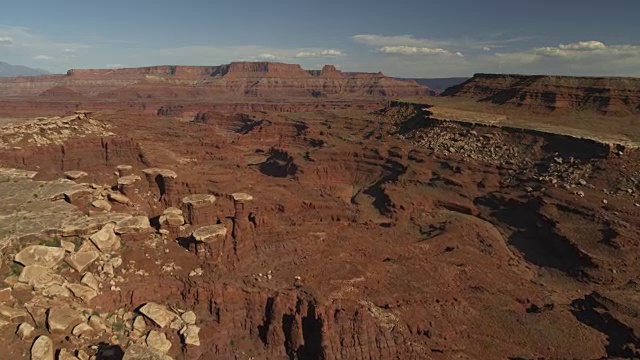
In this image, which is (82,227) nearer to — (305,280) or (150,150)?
(305,280)

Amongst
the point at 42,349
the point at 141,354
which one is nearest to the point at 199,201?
the point at 42,349

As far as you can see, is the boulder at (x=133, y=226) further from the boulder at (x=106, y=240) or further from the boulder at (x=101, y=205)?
the boulder at (x=101, y=205)

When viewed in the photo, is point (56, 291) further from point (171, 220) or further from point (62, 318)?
point (171, 220)

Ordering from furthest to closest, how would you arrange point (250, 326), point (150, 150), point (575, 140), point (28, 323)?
point (150, 150)
point (575, 140)
point (250, 326)
point (28, 323)

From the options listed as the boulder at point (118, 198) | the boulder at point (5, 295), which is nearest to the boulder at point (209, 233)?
the boulder at point (118, 198)

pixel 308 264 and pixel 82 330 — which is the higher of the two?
pixel 82 330

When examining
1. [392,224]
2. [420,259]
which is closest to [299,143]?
[392,224]

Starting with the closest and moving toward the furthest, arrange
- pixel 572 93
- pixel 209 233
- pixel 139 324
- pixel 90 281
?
pixel 139 324
pixel 90 281
pixel 209 233
pixel 572 93

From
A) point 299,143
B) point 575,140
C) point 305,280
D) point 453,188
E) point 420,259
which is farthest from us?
point 299,143
